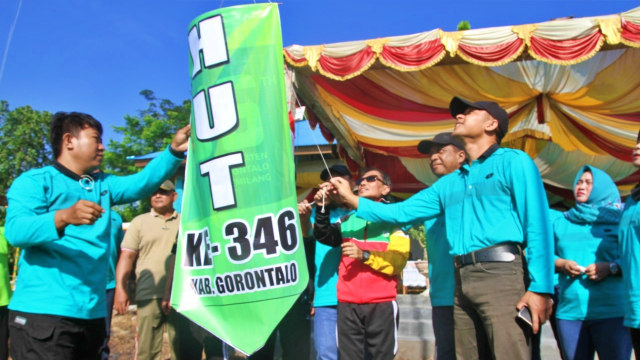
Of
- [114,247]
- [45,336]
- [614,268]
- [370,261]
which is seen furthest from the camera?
[114,247]

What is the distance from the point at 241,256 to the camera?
2.09m

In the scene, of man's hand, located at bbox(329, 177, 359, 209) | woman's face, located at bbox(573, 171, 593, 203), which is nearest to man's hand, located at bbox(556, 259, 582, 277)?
woman's face, located at bbox(573, 171, 593, 203)

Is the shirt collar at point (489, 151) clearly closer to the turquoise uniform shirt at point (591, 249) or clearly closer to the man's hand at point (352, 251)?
the man's hand at point (352, 251)

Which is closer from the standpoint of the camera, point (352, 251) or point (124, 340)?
point (352, 251)

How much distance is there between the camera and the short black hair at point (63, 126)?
7.98 ft

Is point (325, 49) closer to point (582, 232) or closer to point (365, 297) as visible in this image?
point (365, 297)

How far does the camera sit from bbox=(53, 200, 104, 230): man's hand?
198 centimetres

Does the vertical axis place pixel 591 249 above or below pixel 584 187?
below

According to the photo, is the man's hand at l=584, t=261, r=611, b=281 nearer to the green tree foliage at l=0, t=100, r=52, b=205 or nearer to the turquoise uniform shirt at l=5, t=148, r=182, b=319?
the turquoise uniform shirt at l=5, t=148, r=182, b=319

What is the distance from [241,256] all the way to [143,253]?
269cm

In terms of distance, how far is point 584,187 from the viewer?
3.16 m

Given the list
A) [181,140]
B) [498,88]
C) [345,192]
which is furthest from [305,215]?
[498,88]

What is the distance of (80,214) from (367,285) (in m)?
1.84

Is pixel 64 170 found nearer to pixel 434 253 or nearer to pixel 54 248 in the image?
pixel 54 248
